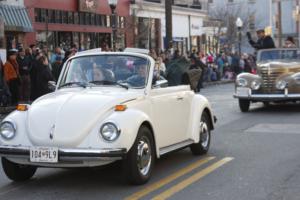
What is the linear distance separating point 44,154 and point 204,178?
2.10m

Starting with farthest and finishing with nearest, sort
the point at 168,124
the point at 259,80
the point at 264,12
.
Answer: the point at 264,12 < the point at 259,80 < the point at 168,124

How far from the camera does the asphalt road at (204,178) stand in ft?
22.0

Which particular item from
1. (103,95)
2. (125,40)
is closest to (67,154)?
(103,95)

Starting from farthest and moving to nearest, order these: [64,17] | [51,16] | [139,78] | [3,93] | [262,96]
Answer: [64,17] < [51,16] < [3,93] < [262,96] < [139,78]

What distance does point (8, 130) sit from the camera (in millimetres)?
7016

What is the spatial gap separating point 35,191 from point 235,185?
2.36 meters

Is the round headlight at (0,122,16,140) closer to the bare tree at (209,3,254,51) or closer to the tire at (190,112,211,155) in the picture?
the tire at (190,112,211,155)

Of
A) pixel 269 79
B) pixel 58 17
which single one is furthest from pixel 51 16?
pixel 269 79

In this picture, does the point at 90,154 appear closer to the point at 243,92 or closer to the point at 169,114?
the point at 169,114

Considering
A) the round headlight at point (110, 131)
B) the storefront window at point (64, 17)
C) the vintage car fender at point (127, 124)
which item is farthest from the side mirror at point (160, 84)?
the storefront window at point (64, 17)

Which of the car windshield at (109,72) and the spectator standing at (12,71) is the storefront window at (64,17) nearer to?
the spectator standing at (12,71)

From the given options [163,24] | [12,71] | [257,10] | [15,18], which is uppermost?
[257,10]

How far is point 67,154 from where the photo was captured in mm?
6531

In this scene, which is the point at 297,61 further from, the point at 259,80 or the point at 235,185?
the point at 235,185
